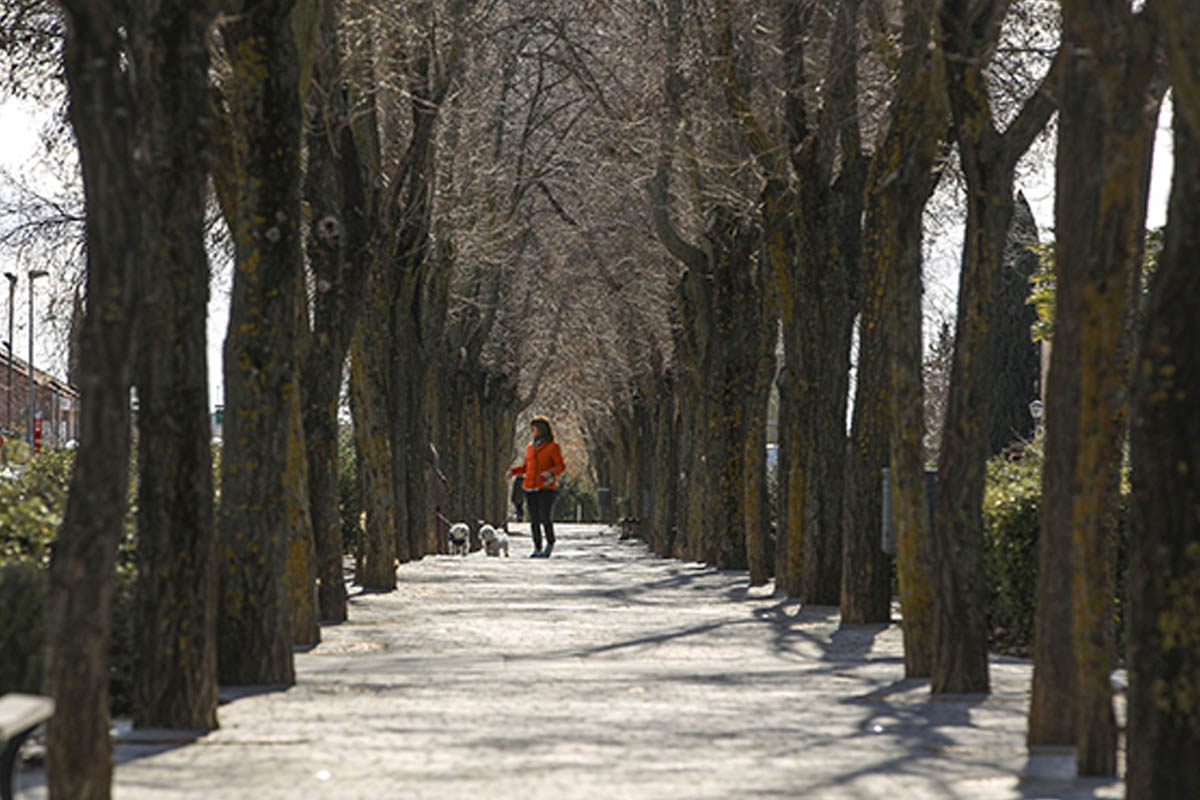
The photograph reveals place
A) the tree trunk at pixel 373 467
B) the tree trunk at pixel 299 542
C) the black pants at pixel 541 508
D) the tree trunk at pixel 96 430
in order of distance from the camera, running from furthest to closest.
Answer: the black pants at pixel 541 508 < the tree trunk at pixel 373 467 < the tree trunk at pixel 299 542 < the tree trunk at pixel 96 430

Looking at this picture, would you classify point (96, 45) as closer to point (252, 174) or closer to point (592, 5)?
point (252, 174)

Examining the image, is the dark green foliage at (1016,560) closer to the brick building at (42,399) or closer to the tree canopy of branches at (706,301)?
the tree canopy of branches at (706,301)

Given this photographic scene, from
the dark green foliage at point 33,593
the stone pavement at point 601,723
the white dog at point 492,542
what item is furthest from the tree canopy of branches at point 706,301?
the white dog at point 492,542

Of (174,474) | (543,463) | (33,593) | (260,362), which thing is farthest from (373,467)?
(33,593)

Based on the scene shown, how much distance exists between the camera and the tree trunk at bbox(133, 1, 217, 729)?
8953 mm

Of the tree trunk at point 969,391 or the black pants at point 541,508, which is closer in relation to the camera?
the tree trunk at point 969,391

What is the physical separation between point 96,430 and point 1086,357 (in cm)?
418

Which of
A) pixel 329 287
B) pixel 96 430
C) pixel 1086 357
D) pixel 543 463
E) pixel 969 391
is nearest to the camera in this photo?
pixel 96 430

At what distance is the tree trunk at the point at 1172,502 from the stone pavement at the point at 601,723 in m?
0.98

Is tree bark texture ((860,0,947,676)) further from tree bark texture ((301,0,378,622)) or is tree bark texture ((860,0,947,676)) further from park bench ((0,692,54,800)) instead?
park bench ((0,692,54,800))

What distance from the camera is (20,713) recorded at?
5863 millimetres

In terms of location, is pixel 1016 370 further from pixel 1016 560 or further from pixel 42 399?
pixel 42 399

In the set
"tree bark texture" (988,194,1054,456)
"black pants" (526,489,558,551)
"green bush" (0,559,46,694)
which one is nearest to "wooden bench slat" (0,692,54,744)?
"green bush" (0,559,46,694)

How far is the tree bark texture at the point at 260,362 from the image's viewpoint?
11133 mm
